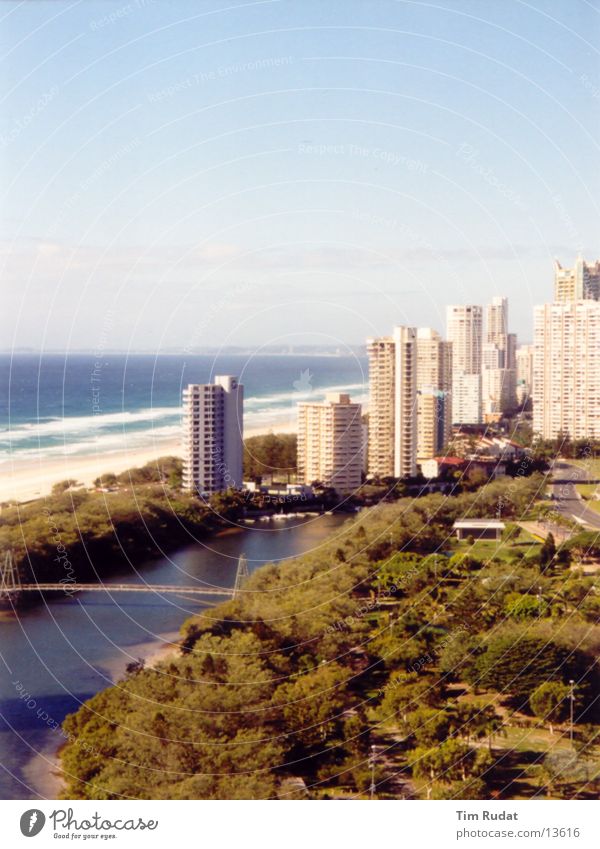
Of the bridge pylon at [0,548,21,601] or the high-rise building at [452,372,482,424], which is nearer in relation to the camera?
the bridge pylon at [0,548,21,601]

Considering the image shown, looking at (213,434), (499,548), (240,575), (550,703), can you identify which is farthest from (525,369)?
(550,703)

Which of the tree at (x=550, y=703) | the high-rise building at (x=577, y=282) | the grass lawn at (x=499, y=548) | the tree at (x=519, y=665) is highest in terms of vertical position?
the high-rise building at (x=577, y=282)

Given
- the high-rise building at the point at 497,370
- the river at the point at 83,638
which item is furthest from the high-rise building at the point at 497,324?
the river at the point at 83,638

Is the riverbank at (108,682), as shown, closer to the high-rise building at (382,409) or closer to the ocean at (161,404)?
the ocean at (161,404)

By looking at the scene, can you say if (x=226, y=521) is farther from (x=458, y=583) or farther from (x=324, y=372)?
(x=458, y=583)

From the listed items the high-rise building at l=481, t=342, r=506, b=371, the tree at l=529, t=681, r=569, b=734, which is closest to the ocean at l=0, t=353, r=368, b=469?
the high-rise building at l=481, t=342, r=506, b=371

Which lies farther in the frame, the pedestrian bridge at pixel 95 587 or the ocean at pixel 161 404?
the ocean at pixel 161 404

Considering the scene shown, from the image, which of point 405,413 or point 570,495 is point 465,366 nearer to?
point 405,413

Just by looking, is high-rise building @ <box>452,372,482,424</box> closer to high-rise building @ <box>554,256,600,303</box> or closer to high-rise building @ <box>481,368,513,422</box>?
high-rise building @ <box>481,368,513,422</box>
